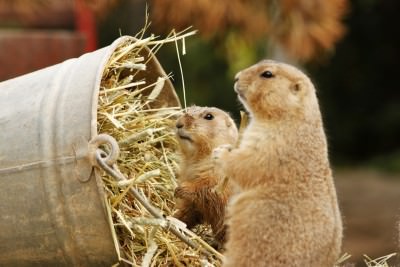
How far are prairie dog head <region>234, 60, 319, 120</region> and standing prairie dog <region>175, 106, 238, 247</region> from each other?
0.38 m

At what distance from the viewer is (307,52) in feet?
26.2

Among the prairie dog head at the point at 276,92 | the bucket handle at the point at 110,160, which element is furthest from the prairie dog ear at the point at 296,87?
the bucket handle at the point at 110,160

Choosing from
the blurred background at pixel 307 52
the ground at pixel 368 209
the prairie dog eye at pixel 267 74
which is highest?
the prairie dog eye at pixel 267 74

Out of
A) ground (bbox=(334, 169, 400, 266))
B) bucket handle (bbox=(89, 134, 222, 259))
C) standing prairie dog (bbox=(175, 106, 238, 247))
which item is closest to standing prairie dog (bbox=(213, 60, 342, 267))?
bucket handle (bbox=(89, 134, 222, 259))

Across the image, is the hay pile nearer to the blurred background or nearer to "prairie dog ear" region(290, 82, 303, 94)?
"prairie dog ear" region(290, 82, 303, 94)

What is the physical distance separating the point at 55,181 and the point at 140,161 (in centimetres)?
65

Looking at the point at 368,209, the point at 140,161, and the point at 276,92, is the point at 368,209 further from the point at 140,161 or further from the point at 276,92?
the point at 276,92

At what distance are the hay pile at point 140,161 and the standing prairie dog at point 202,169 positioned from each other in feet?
0.39

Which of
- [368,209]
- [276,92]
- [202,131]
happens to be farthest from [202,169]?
[368,209]

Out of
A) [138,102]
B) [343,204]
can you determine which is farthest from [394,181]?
[138,102]

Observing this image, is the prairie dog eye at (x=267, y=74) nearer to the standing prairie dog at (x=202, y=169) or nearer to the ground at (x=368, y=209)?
the standing prairie dog at (x=202, y=169)

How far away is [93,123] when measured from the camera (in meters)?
3.41

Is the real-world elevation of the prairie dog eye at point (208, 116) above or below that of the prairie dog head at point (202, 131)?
above

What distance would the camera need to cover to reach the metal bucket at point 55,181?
3402mm
